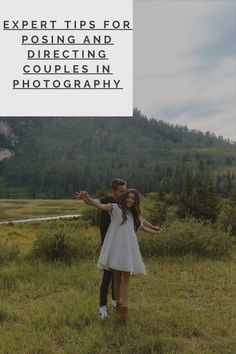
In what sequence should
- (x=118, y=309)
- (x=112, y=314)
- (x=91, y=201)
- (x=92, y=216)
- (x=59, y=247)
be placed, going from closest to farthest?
(x=91, y=201)
(x=118, y=309)
(x=112, y=314)
(x=59, y=247)
(x=92, y=216)

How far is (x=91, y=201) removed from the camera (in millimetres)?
6352

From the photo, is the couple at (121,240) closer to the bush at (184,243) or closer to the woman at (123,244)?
the woman at (123,244)

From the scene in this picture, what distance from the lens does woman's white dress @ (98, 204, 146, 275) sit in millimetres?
6723

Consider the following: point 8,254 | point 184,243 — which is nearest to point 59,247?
point 8,254

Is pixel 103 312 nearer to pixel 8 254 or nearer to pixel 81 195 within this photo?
pixel 81 195

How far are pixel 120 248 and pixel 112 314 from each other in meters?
1.33

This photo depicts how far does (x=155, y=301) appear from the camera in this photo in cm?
886

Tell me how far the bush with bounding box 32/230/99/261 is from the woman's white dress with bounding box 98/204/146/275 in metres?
7.66

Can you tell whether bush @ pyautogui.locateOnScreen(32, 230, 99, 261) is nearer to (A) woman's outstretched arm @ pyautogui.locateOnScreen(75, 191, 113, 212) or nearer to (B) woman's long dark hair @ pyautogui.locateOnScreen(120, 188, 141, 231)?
(B) woman's long dark hair @ pyautogui.locateOnScreen(120, 188, 141, 231)

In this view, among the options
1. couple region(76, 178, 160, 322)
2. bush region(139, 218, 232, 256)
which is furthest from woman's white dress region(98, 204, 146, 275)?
bush region(139, 218, 232, 256)

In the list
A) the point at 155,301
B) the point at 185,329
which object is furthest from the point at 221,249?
the point at 185,329

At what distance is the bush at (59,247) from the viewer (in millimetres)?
14406

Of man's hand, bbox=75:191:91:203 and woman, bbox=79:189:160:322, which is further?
woman, bbox=79:189:160:322

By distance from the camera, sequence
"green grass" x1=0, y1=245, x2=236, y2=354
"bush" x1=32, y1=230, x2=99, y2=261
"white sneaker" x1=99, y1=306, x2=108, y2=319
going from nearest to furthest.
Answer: "green grass" x1=0, y1=245, x2=236, y2=354 → "white sneaker" x1=99, y1=306, x2=108, y2=319 → "bush" x1=32, y1=230, x2=99, y2=261
